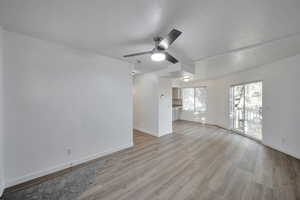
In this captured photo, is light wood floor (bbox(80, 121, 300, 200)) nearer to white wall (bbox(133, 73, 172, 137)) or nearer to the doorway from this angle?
the doorway

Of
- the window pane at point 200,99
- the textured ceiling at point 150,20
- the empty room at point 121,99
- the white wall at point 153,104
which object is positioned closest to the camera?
the textured ceiling at point 150,20

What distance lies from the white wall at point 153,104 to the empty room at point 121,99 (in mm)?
1062

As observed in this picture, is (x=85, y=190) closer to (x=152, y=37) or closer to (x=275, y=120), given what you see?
(x=152, y=37)

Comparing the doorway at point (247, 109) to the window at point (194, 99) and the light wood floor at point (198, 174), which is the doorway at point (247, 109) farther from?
the window at point (194, 99)

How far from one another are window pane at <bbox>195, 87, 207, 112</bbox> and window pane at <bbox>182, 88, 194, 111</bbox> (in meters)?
0.25

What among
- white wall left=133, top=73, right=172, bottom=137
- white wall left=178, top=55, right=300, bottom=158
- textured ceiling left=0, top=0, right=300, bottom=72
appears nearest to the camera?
textured ceiling left=0, top=0, right=300, bottom=72

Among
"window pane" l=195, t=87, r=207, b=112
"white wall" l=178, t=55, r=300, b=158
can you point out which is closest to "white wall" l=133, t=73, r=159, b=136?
"white wall" l=178, t=55, r=300, b=158

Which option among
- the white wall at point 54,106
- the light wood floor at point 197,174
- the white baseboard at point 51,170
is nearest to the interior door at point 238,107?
the light wood floor at point 197,174

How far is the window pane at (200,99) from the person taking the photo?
6.43 meters

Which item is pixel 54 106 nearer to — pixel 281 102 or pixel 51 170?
pixel 51 170

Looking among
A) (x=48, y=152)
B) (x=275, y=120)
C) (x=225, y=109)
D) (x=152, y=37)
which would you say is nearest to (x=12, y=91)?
Result: (x=48, y=152)

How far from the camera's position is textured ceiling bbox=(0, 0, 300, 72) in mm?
1312

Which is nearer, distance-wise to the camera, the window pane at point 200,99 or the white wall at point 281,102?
the white wall at point 281,102

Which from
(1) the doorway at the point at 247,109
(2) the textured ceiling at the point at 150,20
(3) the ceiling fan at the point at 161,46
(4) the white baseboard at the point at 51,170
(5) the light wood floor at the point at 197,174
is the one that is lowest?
(5) the light wood floor at the point at 197,174
